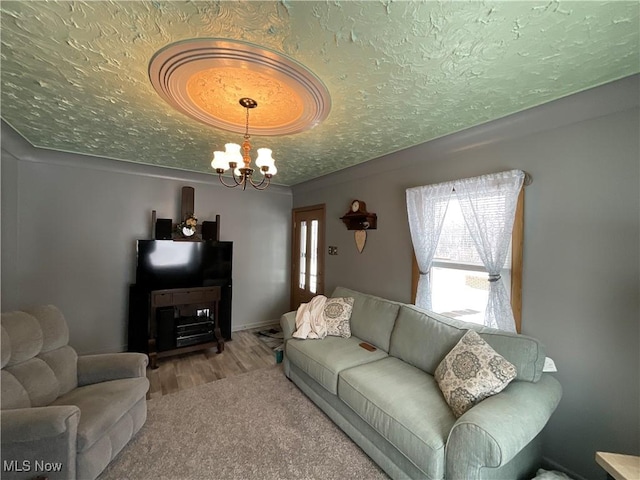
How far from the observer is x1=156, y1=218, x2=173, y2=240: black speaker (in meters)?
3.51

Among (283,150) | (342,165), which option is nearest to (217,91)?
(283,150)

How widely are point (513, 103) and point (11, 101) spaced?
3734mm

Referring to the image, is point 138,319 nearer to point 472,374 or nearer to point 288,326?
point 288,326

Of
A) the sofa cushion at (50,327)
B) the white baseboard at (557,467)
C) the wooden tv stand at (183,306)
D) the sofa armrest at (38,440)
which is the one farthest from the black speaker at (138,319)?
the white baseboard at (557,467)

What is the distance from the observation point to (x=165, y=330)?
3.22m

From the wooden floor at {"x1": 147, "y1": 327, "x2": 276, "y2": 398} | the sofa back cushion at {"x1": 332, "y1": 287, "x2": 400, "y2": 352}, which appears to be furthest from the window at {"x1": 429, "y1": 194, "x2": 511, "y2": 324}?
the wooden floor at {"x1": 147, "y1": 327, "x2": 276, "y2": 398}

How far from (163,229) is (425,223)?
136 inches

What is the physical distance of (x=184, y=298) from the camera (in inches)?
132

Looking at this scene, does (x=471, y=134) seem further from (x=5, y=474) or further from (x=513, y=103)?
(x=5, y=474)

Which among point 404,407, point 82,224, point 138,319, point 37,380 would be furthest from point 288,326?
point 82,224

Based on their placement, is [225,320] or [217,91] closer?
[217,91]

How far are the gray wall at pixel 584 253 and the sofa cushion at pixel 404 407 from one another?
95cm

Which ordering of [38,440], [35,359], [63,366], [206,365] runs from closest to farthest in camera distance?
[38,440] → [35,359] → [63,366] → [206,365]

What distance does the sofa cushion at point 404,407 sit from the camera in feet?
4.54
